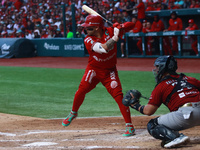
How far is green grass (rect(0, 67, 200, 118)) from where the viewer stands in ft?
26.8

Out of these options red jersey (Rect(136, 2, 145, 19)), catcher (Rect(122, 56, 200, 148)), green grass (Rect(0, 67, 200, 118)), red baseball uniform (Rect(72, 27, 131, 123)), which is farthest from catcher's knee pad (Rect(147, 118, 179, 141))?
red jersey (Rect(136, 2, 145, 19))

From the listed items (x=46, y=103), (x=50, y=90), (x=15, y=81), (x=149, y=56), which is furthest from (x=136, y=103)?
(x=149, y=56)

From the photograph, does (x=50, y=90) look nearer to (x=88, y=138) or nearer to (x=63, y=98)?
(x=63, y=98)

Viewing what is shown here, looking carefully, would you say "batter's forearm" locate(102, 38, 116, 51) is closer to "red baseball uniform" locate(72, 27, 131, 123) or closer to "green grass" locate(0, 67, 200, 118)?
"red baseball uniform" locate(72, 27, 131, 123)

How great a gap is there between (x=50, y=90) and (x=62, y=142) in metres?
5.54

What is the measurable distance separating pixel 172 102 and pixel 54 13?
72.9 feet

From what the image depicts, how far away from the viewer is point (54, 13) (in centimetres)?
2616

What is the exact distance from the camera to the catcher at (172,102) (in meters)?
4.62

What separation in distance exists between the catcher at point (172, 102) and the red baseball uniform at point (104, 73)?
36.4 inches

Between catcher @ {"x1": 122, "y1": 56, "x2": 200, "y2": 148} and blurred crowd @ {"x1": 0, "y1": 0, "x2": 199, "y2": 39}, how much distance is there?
563 inches

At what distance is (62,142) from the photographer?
542 cm

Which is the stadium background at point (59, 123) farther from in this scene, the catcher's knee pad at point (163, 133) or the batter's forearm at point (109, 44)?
the batter's forearm at point (109, 44)

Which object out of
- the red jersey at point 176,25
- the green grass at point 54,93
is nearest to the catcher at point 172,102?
the green grass at point 54,93

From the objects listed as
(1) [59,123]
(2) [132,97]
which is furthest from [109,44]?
(1) [59,123]
